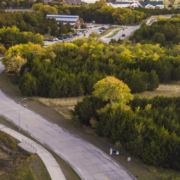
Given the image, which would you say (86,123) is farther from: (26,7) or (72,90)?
(26,7)

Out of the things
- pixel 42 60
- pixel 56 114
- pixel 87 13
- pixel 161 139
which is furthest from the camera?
pixel 87 13

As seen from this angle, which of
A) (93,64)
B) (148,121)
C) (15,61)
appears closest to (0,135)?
(148,121)

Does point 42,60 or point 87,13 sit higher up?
point 87,13

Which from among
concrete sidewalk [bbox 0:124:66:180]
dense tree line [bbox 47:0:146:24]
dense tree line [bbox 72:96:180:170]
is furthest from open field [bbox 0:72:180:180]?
dense tree line [bbox 47:0:146:24]

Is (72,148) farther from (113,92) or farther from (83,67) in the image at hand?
(83,67)

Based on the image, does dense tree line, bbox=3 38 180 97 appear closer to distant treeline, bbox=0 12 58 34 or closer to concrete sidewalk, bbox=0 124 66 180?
concrete sidewalk, bbox=0 124 66 180

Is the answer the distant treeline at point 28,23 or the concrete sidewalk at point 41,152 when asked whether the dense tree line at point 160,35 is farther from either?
the concrete sidewalk at point 41,152

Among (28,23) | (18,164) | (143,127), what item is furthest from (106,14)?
(18,164)
